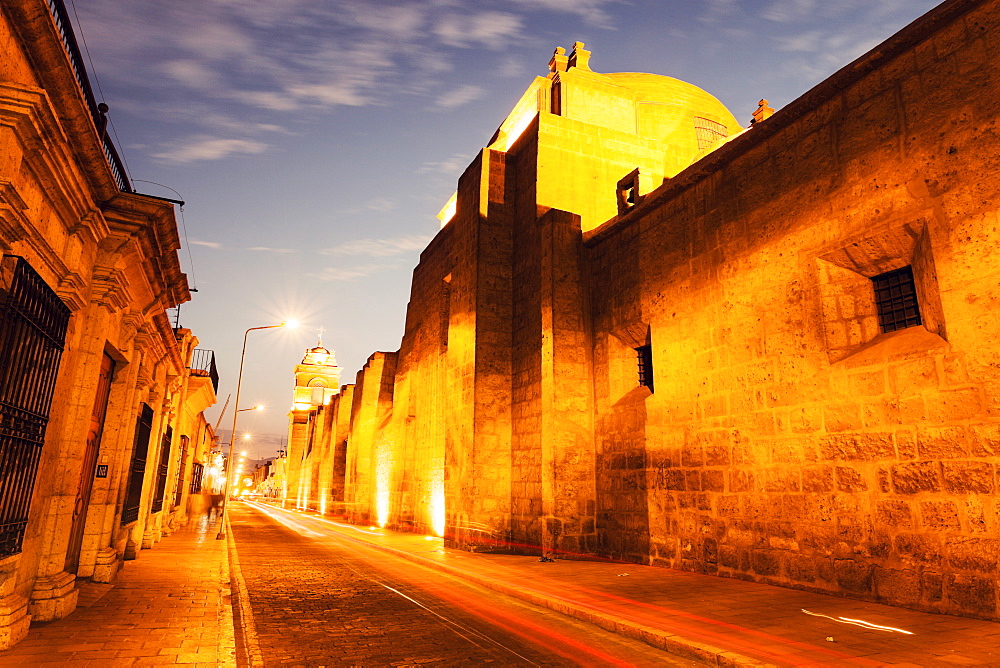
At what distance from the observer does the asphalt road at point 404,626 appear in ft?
16.0

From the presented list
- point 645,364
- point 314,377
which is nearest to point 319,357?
point 314,377

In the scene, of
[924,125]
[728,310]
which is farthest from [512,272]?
[924,125]

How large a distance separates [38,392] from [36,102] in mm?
2572

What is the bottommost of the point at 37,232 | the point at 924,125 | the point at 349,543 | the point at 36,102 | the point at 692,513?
the point at 349,543

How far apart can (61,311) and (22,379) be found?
0.99m

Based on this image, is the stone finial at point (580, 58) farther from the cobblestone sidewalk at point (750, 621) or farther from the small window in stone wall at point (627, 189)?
the cobblestone sidewalk at point (750, 621)

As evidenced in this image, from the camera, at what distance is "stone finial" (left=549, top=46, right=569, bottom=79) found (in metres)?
19.2

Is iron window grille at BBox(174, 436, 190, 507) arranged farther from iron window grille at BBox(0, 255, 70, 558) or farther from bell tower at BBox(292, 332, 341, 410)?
bell tower at BBox(292, 332, 341, 410)

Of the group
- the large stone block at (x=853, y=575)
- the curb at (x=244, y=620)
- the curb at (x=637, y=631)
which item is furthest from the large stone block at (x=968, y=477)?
the curb at (x=244, y=620)

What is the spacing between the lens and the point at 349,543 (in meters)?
16.2

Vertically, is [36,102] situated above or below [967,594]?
above

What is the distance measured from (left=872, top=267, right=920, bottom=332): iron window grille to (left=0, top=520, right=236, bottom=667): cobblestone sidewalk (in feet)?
26.4

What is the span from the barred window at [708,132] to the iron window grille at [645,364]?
440 inches

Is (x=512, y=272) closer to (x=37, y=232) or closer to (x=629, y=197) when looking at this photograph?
(x=629, y=197)
